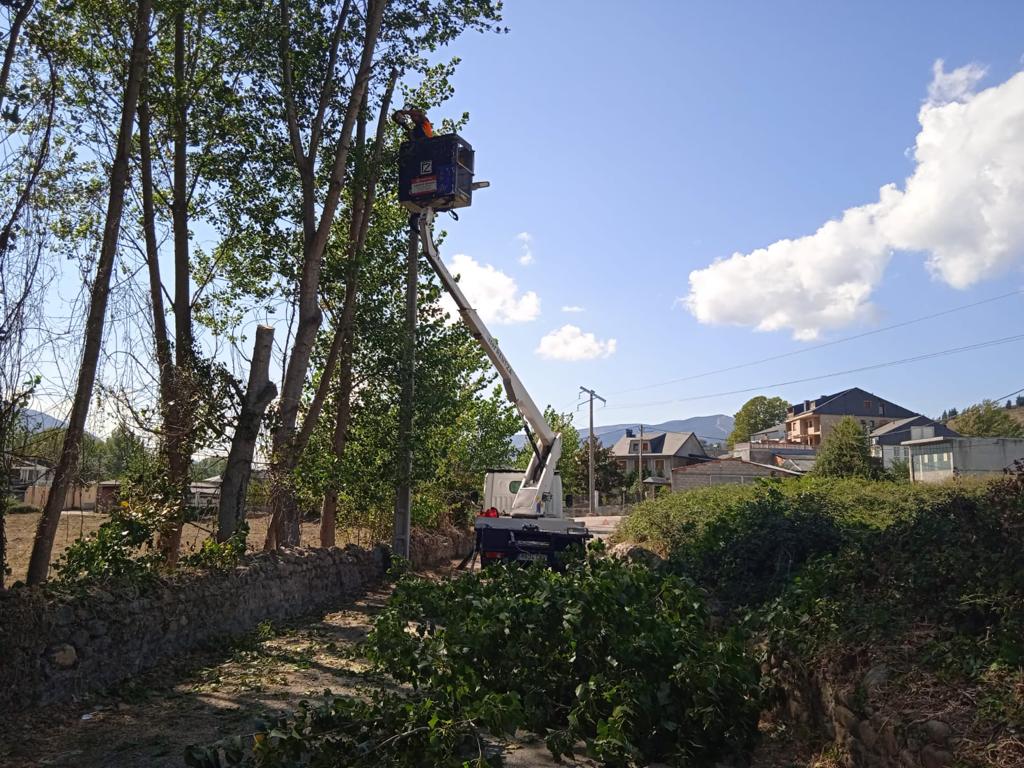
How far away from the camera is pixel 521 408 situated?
17547 millimetres

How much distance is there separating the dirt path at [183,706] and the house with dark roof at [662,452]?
7825 cm

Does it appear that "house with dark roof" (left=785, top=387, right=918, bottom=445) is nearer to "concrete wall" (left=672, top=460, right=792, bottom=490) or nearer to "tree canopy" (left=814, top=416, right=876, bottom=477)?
"concrete wall" (left=672, top=460, right=792, bottom=490)

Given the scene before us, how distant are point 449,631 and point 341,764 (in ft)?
6.46

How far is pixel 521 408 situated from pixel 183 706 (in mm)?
11407

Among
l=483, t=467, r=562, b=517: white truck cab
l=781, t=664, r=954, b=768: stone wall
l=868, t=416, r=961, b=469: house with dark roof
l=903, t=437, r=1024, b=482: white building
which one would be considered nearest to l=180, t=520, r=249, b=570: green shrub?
l=781, t=664, r=954, b=768: stone wall

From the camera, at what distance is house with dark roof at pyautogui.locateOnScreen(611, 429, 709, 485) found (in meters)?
89.6

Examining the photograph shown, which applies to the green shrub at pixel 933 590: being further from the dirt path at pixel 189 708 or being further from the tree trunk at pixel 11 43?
the tree trunk at pixel 11 43

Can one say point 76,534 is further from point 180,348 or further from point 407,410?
point 407,410

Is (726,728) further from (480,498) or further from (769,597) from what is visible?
(480,498)

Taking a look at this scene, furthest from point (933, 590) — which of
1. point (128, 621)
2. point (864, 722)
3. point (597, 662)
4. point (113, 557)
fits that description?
point (113, 557)

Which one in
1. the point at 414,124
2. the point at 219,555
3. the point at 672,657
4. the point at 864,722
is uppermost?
the point at 414,124

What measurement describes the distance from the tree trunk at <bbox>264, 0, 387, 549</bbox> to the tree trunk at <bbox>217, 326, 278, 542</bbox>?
1.16 m

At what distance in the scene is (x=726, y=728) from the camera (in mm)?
5707

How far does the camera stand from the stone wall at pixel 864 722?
4398 millimetres
